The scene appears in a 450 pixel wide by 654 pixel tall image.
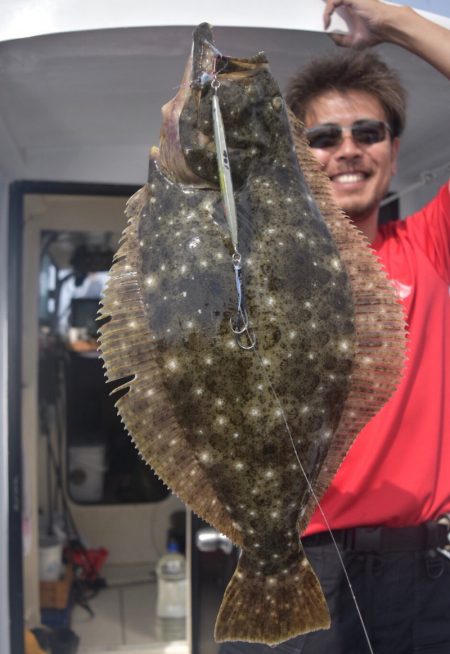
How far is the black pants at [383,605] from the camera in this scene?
2305 mm

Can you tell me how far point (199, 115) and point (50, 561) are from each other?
5.15 metres

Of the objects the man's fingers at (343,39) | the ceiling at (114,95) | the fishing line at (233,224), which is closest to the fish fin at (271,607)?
the fishing line at (233,224)

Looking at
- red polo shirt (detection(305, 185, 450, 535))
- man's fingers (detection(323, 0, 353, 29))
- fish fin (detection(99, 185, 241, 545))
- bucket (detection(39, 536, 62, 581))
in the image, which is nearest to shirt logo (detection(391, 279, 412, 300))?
red polo shirt (detection(305, 185, 450, 535))

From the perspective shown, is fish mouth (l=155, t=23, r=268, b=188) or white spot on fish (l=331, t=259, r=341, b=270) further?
white spot on fish (l=331, t=259, r=341, b=270)

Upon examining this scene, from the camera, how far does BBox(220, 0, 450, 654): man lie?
2.27 m

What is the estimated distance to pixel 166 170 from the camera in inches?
58.7

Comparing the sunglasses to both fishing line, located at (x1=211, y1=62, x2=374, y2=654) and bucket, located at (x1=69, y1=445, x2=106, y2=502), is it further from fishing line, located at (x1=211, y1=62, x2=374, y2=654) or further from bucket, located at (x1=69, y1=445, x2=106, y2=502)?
bucket, located at (x1=69, y1=445, x2=106, y2=502)

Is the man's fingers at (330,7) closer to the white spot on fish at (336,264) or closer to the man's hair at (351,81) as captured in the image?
the man's hair at (351,81)

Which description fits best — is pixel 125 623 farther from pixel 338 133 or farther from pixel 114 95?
pixel 338 133

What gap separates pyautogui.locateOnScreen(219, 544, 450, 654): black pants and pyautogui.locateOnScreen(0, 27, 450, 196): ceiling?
7.73ft

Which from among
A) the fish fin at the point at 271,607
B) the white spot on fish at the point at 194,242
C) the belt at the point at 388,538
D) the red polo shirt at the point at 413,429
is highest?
the white spot on fish at the point at 194,242

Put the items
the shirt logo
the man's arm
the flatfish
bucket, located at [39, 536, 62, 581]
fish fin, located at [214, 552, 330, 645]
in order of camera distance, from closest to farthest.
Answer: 1. the flatfish
2. fish fin, located at [214, 552, 330, 645]
3. the man's arm
4. the shirt logo
5. bucket, located at [39, 536, 62, 581]

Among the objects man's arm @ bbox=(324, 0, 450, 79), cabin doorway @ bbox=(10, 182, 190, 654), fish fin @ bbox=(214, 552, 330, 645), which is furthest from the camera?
cabin doorway @ bbox=(10, 182, 190, 654)

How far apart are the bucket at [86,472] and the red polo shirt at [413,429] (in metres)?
4.74
